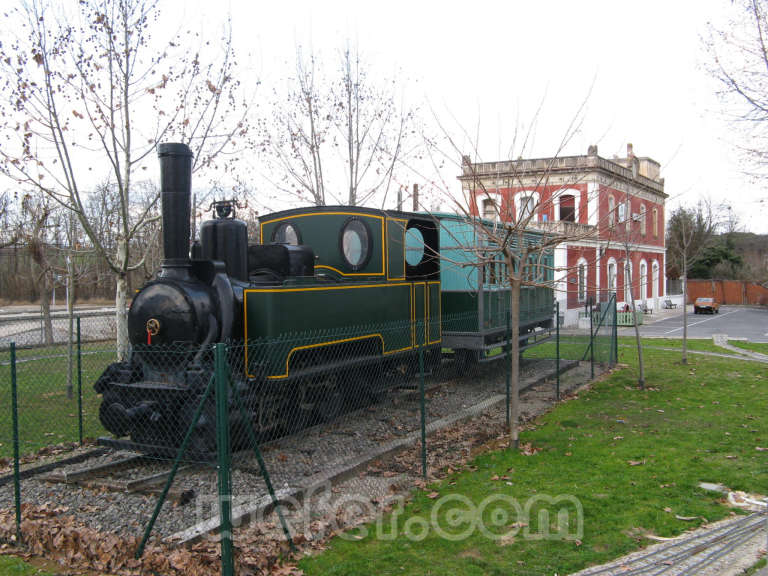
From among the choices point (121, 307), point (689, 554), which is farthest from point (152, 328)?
point (689, 554)

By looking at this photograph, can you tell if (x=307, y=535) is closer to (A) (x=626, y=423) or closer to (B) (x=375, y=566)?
(B) (x=375, y=566)

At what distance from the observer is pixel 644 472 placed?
6.11 meters

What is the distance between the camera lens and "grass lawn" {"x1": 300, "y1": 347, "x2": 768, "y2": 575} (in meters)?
4.27

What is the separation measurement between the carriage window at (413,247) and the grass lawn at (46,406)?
465 centimetres

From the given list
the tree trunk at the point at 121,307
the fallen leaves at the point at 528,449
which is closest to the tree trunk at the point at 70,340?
the tree trunk at the point at 121,307

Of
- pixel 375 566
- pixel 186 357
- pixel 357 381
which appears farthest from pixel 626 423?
pixel 186 357

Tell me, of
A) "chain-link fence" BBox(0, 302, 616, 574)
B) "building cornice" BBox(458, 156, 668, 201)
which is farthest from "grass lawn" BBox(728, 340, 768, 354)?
"chain-link fence" BBox(0, 302, 616, 574)

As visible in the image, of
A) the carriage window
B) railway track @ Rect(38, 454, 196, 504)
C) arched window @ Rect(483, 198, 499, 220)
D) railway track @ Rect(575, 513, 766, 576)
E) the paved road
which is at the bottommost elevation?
the paved road

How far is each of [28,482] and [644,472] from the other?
6226 mm

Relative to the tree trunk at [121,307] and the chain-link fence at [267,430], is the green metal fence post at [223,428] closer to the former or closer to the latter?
the chain-link fence at [267,430]

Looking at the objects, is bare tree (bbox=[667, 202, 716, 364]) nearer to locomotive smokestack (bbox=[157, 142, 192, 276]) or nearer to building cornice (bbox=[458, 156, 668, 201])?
building cornice (bbox=[458, 156, 668, 201])

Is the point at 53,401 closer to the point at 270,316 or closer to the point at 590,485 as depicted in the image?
the point at 270,316

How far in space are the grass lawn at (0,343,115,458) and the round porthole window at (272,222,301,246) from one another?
3.02 meters

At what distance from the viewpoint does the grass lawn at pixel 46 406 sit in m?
7.41
